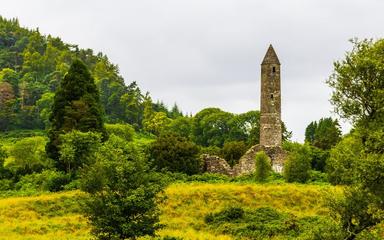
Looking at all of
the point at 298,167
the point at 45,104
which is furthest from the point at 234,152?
the point at 45,104

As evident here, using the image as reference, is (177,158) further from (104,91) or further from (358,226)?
(104,91)

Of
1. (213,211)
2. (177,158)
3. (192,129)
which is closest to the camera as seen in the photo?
(213,211)

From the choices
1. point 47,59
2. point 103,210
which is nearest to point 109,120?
point 47,59

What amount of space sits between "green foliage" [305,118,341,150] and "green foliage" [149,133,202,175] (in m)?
14.4

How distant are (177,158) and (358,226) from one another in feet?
104

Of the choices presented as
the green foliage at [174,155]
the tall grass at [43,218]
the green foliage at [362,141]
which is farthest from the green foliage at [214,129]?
the green foliage at [362,141]

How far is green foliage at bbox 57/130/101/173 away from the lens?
46.5 m

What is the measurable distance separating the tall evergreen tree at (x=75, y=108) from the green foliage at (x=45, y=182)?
2.80 meters

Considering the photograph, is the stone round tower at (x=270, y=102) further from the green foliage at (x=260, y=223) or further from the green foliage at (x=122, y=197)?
the green foliage at (x=122, y=197)

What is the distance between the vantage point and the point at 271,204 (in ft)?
134

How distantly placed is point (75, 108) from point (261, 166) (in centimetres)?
1649

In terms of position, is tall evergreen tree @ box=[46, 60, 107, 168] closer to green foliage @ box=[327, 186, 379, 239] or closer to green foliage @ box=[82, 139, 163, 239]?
green foliage @ box=[82, 139, 163, 239]

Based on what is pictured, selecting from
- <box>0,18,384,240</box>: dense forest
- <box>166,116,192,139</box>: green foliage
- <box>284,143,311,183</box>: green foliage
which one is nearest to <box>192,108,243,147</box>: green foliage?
<box>166,116,192,139</box>: green foliage

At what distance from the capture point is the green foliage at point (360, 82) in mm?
26453
